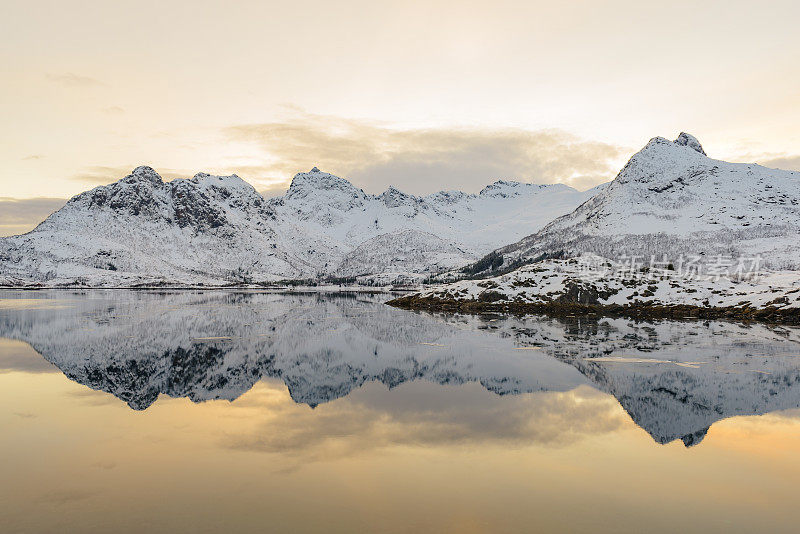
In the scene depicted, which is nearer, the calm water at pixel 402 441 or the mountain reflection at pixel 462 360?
the calm water at pixel 402 441

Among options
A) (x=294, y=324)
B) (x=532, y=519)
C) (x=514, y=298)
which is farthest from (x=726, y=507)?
(x=514, y=298)

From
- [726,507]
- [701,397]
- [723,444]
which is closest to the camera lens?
[726,507]

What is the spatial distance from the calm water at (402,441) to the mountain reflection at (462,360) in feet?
0.94

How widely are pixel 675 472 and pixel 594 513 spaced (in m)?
5.47

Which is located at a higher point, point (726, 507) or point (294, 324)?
point (726, 507)

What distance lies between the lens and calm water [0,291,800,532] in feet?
50.0

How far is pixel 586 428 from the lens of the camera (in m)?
24.2

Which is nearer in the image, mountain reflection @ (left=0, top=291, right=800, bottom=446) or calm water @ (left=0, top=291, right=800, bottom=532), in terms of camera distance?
calm water @ (left=0, top=291, right=800, bottom=532)

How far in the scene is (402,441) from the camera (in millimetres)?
22203

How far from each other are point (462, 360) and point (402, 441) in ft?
74.0

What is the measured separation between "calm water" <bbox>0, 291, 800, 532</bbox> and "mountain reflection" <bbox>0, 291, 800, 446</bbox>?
0.94 ft

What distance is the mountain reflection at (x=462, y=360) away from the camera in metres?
30.4

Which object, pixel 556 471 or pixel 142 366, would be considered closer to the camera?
pixel 556 471

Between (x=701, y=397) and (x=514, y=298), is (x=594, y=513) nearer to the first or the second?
(x=701, y=397)
